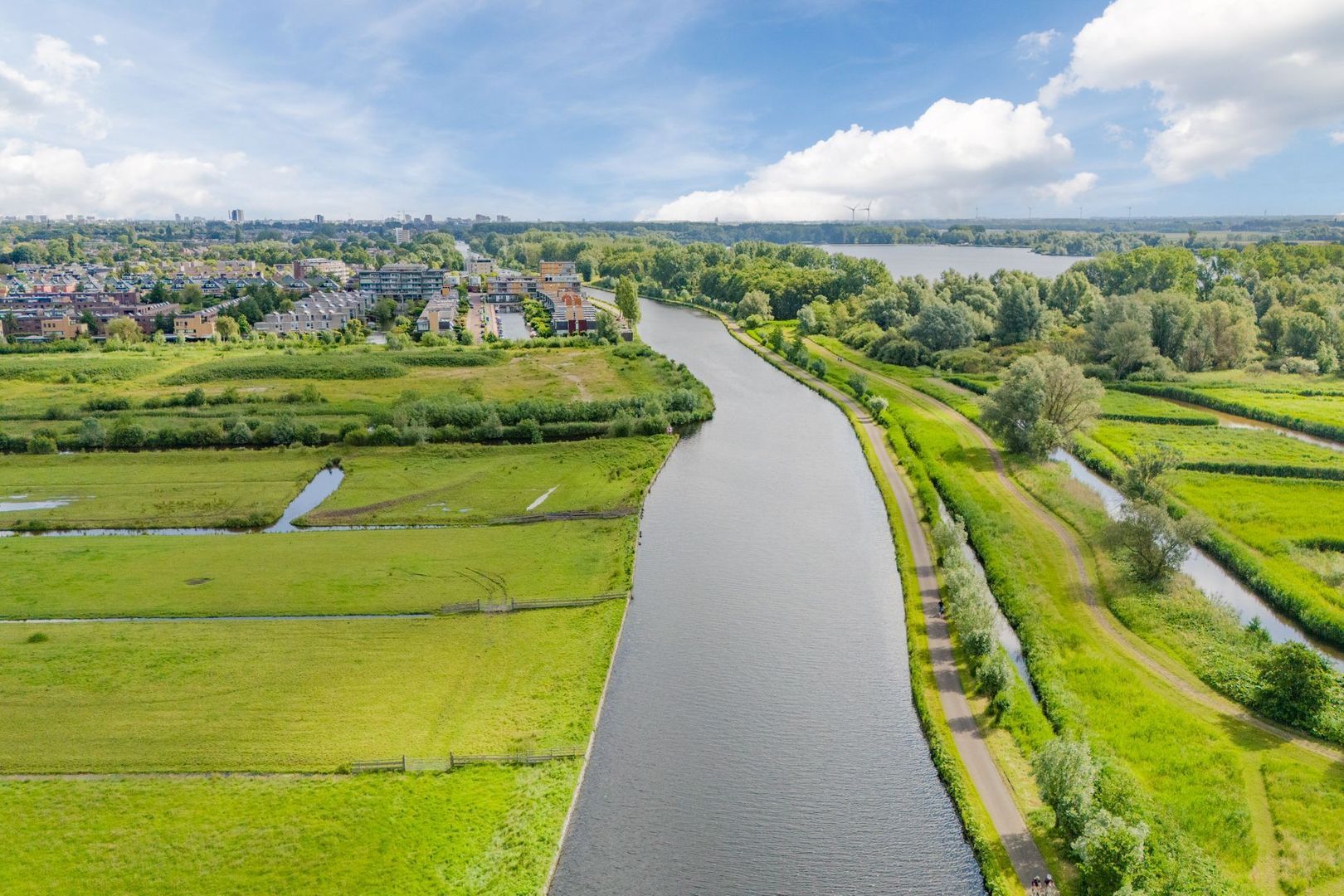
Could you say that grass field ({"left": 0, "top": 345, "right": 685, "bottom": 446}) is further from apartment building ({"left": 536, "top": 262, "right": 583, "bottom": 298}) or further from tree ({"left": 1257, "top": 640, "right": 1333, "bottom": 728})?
tree ({"left": 1257, "top": 640, "right": 1333, "bottom": 728})

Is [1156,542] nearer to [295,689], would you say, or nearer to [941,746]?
[941,746]

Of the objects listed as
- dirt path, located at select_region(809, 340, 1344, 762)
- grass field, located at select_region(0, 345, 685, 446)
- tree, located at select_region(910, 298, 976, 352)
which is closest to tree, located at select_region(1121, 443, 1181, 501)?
dirt path, located at select_region(809, 340, 1344, 762)

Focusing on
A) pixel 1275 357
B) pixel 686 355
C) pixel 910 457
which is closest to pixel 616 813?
pixel 910 457

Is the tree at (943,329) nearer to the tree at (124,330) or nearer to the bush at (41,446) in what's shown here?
the bush at (41,446)

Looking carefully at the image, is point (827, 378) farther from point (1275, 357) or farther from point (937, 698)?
point (937, 698)

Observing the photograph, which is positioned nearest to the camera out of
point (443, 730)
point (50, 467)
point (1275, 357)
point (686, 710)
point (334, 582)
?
point (443, 730)

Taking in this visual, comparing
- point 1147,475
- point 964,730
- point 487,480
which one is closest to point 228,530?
point 487,480
